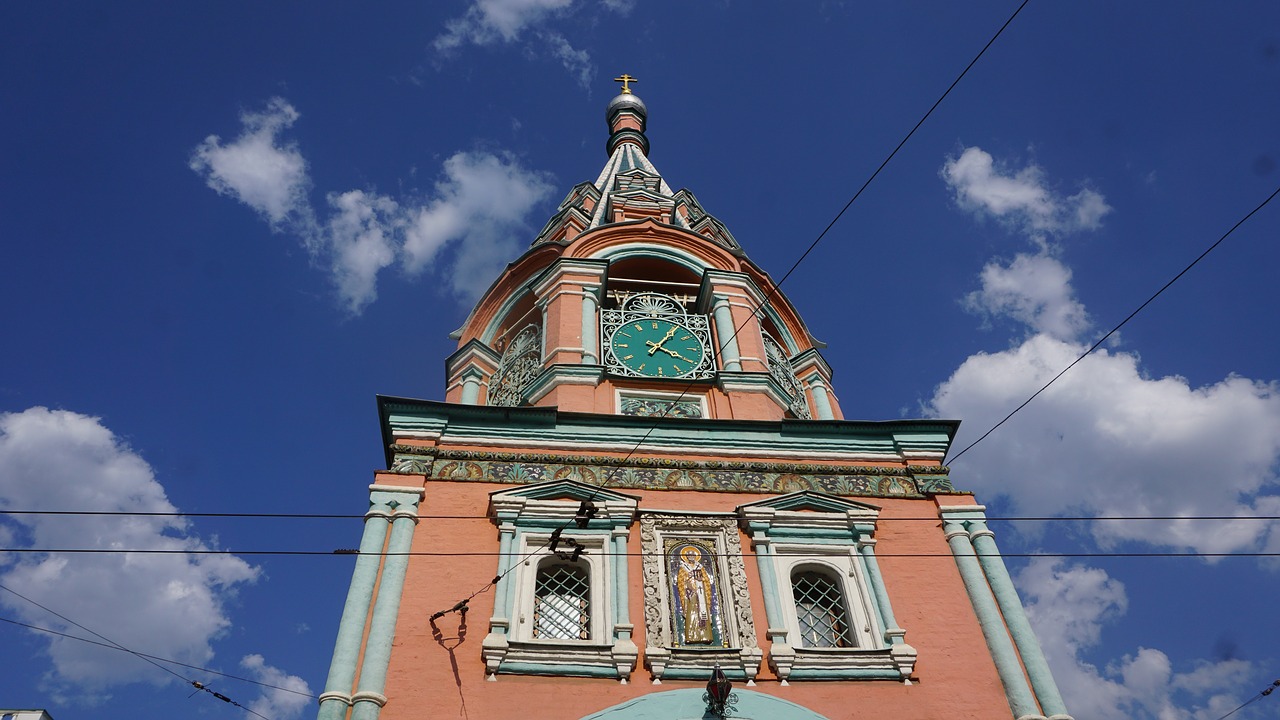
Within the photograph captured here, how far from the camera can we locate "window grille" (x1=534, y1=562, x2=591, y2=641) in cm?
1162

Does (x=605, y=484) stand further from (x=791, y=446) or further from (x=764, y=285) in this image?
(x=764, y=285)

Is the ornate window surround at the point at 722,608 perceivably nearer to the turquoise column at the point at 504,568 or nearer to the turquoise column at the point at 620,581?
the turquoise column at the point at 620,581

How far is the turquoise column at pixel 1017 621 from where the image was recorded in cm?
1102

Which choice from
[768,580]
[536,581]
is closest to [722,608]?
[768,580]

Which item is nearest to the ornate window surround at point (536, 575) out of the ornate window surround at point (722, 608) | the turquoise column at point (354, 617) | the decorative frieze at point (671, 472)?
the ornate window surround at point (722, 608)

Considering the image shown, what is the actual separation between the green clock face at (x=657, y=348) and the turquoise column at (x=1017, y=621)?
548 centimetres

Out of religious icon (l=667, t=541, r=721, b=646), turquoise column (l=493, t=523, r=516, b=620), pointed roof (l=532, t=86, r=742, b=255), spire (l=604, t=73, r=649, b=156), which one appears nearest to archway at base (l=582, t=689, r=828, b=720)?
religious icon (l=667, t=541, r=721, b=646)

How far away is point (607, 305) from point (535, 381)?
2701 millimetres

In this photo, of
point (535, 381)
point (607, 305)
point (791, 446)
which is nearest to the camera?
point (791, 446)

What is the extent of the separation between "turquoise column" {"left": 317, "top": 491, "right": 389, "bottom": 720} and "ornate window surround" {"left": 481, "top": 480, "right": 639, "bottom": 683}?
1391 millimetres

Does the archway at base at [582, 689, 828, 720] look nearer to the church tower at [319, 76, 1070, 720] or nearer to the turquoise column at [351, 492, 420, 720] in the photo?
the church tower at [319, 76, 1070, 720]

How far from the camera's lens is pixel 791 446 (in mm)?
14086

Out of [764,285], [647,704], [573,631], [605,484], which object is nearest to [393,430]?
[605,484]

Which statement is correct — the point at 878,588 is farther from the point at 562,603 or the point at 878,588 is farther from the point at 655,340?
the point at 655,340
